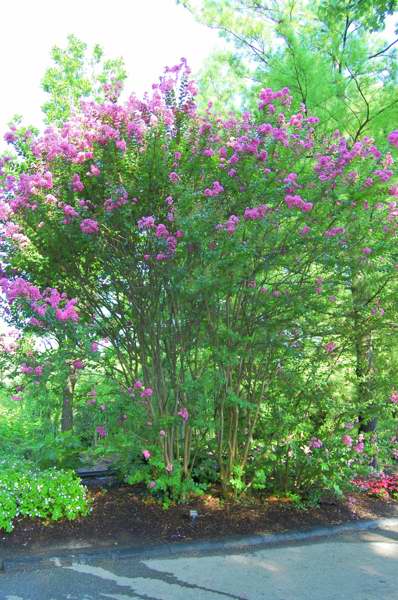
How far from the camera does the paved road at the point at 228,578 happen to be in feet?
11.5

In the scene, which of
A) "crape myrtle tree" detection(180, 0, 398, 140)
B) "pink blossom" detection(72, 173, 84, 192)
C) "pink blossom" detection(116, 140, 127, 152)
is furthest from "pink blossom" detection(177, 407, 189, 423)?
"crape myrtle tree" detection(180, 0, 398, 140)

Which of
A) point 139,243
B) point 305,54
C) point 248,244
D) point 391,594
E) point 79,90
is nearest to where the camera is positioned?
point 391,594

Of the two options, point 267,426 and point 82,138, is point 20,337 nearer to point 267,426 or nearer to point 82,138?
point 82,138

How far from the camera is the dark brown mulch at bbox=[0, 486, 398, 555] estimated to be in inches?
167

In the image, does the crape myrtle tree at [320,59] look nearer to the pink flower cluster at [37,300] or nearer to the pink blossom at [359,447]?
the pink blossom at [359,447]

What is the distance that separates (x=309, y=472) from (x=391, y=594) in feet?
5.45

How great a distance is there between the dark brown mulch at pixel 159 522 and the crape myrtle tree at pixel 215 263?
0.83 ft

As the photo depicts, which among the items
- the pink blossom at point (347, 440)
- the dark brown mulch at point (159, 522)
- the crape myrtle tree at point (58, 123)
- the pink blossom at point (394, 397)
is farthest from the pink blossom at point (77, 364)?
the pink blossom at point (394, 397)

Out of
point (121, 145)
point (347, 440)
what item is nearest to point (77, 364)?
point (121, 145)

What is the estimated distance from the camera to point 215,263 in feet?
14.2

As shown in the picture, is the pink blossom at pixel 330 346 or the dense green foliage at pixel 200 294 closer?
the dense green foliage at pixel 200 294

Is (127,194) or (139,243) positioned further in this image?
(139,243)

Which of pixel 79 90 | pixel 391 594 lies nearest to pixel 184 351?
pixel 391 594

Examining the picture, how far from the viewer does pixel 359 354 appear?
17.7 ft
